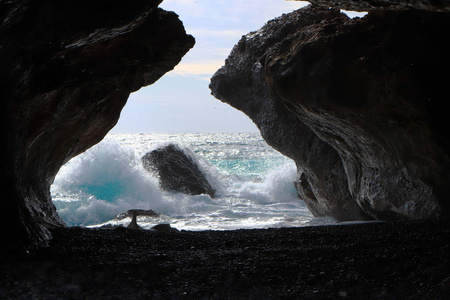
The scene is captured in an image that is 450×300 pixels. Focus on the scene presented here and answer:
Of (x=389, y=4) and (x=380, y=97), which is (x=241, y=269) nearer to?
(x=389, y=4)

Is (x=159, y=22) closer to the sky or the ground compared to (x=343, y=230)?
closer to the sky

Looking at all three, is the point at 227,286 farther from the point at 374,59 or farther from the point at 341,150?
the point at 341,150

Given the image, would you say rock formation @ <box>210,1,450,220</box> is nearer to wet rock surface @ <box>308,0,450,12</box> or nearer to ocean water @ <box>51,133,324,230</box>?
wet rock surface @ <box>308,0,450,12</box>

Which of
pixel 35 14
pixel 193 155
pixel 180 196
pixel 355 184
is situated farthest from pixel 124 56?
pixel 193 155

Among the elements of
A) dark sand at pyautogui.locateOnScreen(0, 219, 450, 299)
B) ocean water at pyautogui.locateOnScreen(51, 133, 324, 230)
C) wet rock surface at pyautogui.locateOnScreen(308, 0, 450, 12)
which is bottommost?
dark sand at pyautogui.locateOnScreen(0, 219, 450, 299)

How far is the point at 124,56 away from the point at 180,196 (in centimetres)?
783

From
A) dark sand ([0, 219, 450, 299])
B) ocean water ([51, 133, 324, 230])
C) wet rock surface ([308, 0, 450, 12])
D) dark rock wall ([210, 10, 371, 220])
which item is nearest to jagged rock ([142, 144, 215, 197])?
ocean water ([51, 133, 324, 230])

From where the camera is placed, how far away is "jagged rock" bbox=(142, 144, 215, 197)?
1405 centimetres

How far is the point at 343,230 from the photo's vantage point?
5.06m

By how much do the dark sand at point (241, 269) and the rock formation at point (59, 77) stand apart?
1.95ft

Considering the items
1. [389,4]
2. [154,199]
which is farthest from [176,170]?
[389,4]

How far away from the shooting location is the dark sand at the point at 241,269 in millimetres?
2768

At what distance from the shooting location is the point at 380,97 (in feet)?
17.6

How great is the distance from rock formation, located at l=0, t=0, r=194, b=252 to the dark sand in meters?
0.59
